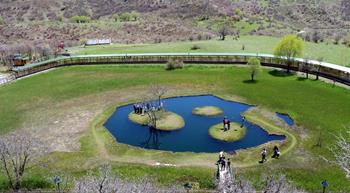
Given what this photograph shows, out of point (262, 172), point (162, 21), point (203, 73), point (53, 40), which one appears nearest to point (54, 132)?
point (262, 172)

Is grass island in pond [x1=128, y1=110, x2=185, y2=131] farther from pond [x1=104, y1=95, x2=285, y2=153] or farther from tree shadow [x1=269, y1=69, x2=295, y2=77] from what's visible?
tree shadow [x1=269, y1=69, x2=295, y2=77]

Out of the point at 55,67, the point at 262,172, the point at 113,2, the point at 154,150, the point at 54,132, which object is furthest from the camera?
the point at 113,2

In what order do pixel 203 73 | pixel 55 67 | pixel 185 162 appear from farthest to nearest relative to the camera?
1. pixel 55 67
2. pixel 203 73
3. pixel 185 162

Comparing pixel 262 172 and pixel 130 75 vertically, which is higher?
pixel 130 75

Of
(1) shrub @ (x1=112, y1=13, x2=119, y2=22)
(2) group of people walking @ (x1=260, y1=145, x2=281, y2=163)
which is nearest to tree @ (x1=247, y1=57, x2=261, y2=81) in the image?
(2) group of people walking @ (x1=260, y1=145, x2=281, y2=163)

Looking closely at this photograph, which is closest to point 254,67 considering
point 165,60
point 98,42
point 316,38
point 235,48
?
point 165,60

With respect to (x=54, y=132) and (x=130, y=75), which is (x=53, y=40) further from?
(x=54, y=132)
